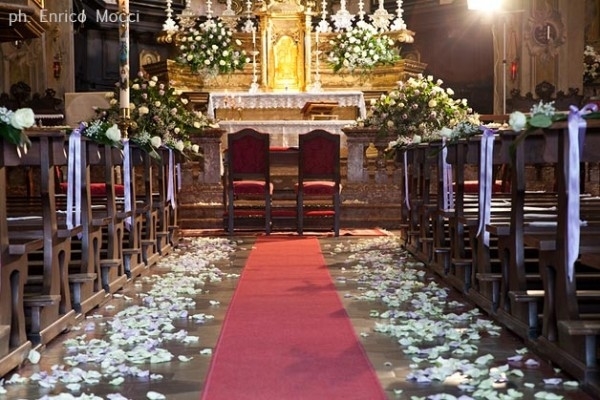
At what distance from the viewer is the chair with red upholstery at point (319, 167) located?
889 cm

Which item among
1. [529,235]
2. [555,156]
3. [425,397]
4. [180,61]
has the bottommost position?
[425,397]

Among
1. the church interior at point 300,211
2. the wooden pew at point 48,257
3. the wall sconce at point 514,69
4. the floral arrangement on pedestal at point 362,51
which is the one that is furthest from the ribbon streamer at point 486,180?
the wall sconce at point 514,69

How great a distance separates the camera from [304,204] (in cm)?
972

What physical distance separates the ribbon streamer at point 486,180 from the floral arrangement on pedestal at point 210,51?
833 centimetres

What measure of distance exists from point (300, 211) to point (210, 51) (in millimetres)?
4241

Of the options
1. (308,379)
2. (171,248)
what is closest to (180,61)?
(171,248)

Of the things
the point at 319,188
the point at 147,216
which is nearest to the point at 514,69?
the point at 319,188

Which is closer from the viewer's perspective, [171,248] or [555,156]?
[555,156]

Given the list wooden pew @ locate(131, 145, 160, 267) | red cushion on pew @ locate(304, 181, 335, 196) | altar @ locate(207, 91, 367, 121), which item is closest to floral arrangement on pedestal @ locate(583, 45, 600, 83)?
altar @ locate(207, 91, 367, 121)

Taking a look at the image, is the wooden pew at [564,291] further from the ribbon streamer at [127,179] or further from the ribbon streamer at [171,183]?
the ribbon streamer at [171,183]

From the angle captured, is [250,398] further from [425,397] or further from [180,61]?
[180,61]

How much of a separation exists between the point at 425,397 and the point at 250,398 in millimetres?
582

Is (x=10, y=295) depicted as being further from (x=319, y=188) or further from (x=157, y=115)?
(x=157, y=115)

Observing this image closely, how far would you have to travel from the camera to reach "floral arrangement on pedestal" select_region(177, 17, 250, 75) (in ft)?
40.6
